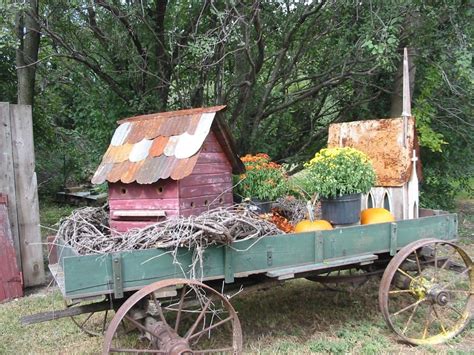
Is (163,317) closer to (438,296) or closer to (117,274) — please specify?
(117,274)

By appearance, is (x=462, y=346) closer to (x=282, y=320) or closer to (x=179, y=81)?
(x=282, y=320)

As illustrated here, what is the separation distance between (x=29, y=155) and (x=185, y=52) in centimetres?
239

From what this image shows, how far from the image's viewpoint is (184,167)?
331 centimetres

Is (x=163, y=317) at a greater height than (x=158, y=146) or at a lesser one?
lesser

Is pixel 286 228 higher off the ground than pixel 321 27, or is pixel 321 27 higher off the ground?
pixel 321 27

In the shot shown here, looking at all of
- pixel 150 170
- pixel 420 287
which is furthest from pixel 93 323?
pixel 420 287

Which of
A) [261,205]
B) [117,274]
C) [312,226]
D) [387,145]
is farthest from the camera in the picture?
[387,145]

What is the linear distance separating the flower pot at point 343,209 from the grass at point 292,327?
3.42 ft

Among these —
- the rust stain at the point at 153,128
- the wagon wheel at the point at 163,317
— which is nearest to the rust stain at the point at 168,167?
the rust stain at the point at 153,128

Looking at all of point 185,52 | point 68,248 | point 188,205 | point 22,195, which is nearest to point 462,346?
point 188,205

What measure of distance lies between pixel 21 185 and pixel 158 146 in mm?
2978

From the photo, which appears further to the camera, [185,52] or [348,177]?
[185,52]

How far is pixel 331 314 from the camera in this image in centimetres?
473

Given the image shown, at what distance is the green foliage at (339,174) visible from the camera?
3.84 meters
